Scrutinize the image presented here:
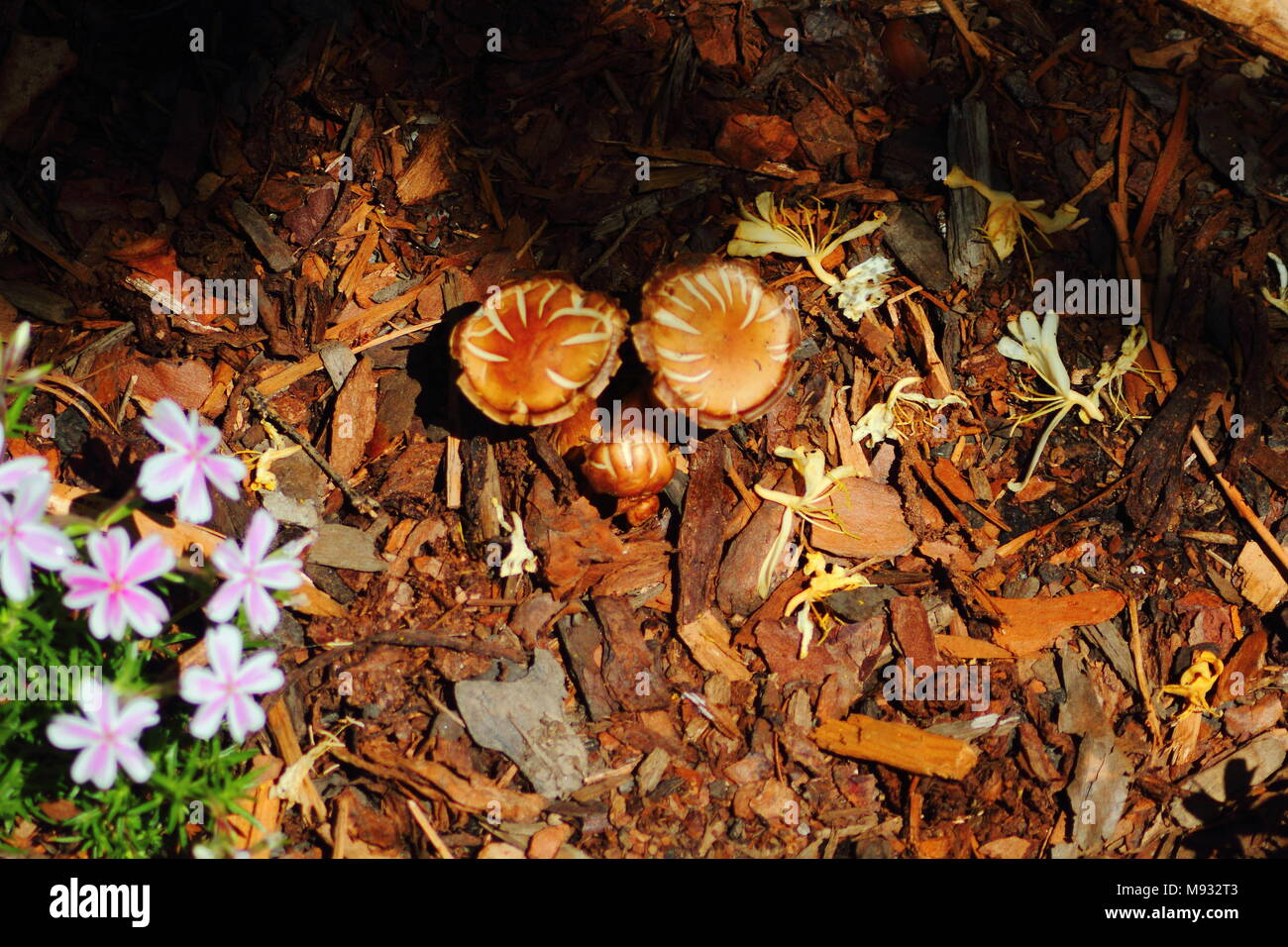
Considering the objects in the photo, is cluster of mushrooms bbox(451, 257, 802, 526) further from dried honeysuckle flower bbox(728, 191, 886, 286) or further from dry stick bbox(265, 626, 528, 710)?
dry stick bbox(265, 626, 528, 710)

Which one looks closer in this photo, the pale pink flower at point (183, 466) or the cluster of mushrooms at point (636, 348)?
the pale pink flower at point (183, 466)

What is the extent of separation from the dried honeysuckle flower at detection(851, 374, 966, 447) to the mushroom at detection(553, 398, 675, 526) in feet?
2.54

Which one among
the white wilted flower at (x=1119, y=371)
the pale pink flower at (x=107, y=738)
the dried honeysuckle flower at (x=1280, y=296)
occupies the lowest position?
the pale pink flower at (x=107, y=738)

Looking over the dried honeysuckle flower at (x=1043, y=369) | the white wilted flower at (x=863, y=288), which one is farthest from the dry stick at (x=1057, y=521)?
the white wilted flower at (x=863, y=288)

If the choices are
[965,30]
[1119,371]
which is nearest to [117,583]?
[1119,371]

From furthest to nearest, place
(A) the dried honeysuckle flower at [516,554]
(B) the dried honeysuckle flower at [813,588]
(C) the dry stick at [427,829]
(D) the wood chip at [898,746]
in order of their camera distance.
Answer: (B) the dried honeysuckle flower at [813,588]
(A) the dried honeysuckle flower at [516,554]
(D) the wood chip at [898,746]
(C) the dry stick at [427,829]

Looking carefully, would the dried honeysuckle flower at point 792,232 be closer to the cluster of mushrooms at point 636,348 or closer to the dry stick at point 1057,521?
the cluster of mushrooms at point 636,348

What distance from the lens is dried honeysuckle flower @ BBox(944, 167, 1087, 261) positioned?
349 centimetres

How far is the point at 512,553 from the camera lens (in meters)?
3.16

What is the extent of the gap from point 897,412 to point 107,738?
8.82 feet

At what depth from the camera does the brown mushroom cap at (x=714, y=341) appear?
2947mm

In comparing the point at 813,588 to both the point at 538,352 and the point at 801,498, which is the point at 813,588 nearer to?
the point at 801,498

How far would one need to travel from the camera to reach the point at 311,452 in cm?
328

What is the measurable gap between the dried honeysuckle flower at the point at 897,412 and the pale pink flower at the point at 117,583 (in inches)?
91.7
